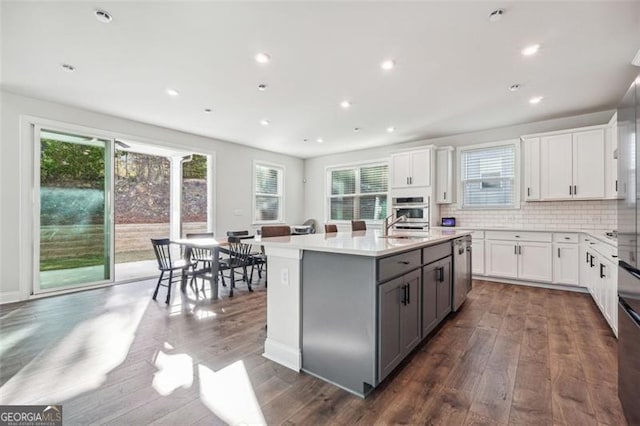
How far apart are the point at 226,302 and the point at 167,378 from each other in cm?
174

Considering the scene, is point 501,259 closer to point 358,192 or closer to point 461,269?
point 461,269

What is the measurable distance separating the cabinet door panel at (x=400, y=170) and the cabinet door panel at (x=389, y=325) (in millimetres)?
4167

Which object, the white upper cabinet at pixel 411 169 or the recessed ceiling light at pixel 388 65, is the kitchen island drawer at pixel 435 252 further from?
the white upper cabinet at pixel 411 169

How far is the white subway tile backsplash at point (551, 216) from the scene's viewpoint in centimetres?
430

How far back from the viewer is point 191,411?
5.33 feet

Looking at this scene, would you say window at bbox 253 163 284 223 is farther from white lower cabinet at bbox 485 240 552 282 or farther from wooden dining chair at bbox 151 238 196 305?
white lower cabinet at bbox 485 240 552 282

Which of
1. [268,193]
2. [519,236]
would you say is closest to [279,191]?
[268,193]

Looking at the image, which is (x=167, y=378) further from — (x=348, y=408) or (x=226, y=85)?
(x=226, y=85)

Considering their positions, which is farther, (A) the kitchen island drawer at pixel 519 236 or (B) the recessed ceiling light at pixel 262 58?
(A) the kitchen island drawer at pixel 519 236

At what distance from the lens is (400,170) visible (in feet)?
19.3

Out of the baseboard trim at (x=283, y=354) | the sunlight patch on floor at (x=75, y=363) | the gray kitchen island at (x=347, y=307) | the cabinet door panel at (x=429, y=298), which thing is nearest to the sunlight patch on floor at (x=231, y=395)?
the baseboard trim at (x=283, y=354)

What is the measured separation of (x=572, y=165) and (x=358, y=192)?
402 cm

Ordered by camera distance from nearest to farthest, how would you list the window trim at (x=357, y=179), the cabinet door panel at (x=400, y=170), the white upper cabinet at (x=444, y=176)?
1. the white upper cabinet at (x=444, y=176)
2. the cabinet door panel at (x=400, y=170)
3. the window trim at (x=357, y=179)

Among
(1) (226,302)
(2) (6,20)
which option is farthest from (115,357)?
(2) (6,20)
